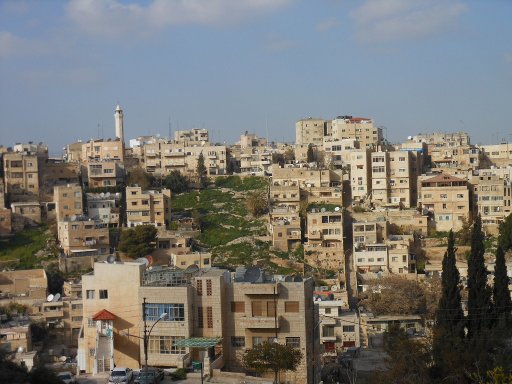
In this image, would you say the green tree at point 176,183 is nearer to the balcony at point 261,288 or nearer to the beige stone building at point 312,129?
the beige stone building at point 312,129

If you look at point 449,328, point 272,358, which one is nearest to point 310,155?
point 449,328

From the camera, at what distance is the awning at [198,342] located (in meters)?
19.7

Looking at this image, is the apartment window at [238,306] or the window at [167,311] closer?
the window at [167,311]

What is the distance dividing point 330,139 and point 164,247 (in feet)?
59.4

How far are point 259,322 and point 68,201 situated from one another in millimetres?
25930

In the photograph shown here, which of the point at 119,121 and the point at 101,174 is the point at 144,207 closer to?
the point at 101,174

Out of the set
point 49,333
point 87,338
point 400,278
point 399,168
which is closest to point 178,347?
point 87,338

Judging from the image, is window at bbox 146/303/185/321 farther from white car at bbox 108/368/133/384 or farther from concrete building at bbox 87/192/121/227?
concrete building at bbox 87/192/121/227

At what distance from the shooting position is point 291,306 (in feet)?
67.7

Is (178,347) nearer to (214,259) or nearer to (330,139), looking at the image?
(214,259)

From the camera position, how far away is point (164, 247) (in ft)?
134

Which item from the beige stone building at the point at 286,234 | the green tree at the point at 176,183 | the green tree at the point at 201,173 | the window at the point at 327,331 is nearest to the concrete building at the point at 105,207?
the green tree at the point at 176,183

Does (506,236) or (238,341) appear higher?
(506,236)

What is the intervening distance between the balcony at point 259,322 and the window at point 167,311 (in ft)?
4.81
